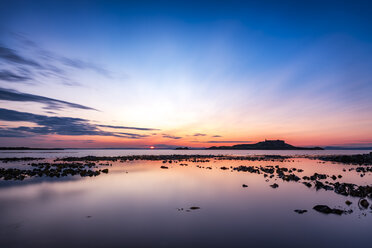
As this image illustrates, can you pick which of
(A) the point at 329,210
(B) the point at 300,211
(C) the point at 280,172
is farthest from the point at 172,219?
(C) the point at 280,172

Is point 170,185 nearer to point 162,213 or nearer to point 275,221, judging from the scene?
point 162,213

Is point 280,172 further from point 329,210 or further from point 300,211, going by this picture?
point 300,211

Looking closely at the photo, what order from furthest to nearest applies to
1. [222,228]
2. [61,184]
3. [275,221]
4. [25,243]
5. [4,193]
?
[61,184] → [4,193] → [275,221] → [222,228] → [25,243]

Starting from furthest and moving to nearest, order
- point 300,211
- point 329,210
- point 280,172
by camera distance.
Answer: point 280,172, point 300,211, point 329,210

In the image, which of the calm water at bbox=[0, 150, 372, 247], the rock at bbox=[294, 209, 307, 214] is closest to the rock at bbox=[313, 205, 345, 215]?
the calm water at bbox=[0, 150, 372, 247]

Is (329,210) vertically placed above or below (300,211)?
above

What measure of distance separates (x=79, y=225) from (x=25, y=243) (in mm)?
2611

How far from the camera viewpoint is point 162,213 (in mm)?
13961

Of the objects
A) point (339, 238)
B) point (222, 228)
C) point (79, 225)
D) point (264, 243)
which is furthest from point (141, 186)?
point (339, 238)

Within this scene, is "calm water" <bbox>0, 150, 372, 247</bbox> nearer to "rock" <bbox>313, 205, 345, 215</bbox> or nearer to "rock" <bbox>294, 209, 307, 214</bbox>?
"rock" <bbox>294, 209, 307, 214</bbox>

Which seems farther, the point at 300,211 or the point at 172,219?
the point at 300,211

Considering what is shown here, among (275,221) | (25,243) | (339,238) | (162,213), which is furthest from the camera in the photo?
(162,213)

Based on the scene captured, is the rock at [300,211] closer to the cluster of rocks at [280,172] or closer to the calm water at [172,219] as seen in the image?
the calm water at [172,219]

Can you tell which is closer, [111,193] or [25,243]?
[25,243]
